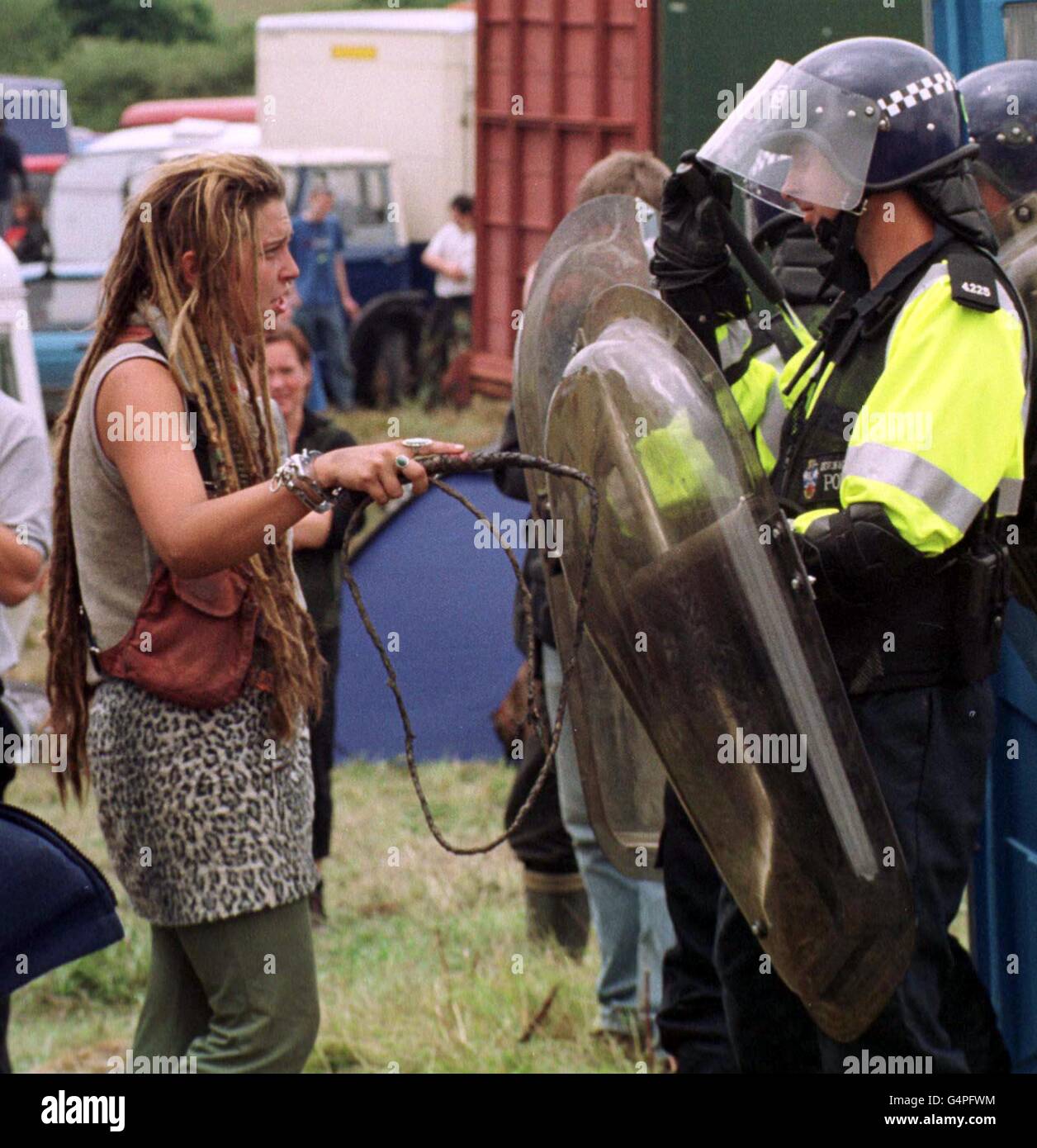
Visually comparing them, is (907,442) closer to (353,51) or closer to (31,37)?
(353,51)

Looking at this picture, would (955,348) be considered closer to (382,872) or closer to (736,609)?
(736,609)

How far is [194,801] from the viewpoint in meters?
2.69

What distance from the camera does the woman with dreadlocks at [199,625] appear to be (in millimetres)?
2648

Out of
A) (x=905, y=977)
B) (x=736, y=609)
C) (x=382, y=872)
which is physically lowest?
(x=382, y=872)

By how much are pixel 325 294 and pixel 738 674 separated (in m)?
10.9

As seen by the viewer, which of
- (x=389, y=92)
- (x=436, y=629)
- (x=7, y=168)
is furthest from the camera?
(x=389, y=92)

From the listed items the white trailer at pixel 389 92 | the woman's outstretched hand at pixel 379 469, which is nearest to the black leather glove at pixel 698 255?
the woman's outstretched hand at pixel 379 469

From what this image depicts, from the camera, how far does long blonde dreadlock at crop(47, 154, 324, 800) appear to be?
8.70 ft

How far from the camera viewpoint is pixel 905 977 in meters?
2.72

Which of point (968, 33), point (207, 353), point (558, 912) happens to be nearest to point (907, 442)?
point (207, 353)

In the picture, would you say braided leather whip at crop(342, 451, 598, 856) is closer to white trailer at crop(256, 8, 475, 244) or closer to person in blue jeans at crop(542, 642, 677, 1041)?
person in blue jeans at crop(542, 642, 677, 1041)

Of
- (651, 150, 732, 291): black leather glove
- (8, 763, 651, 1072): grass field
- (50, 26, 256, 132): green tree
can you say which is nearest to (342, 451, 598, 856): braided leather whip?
(651, 150, 732, 291): black leather glove
